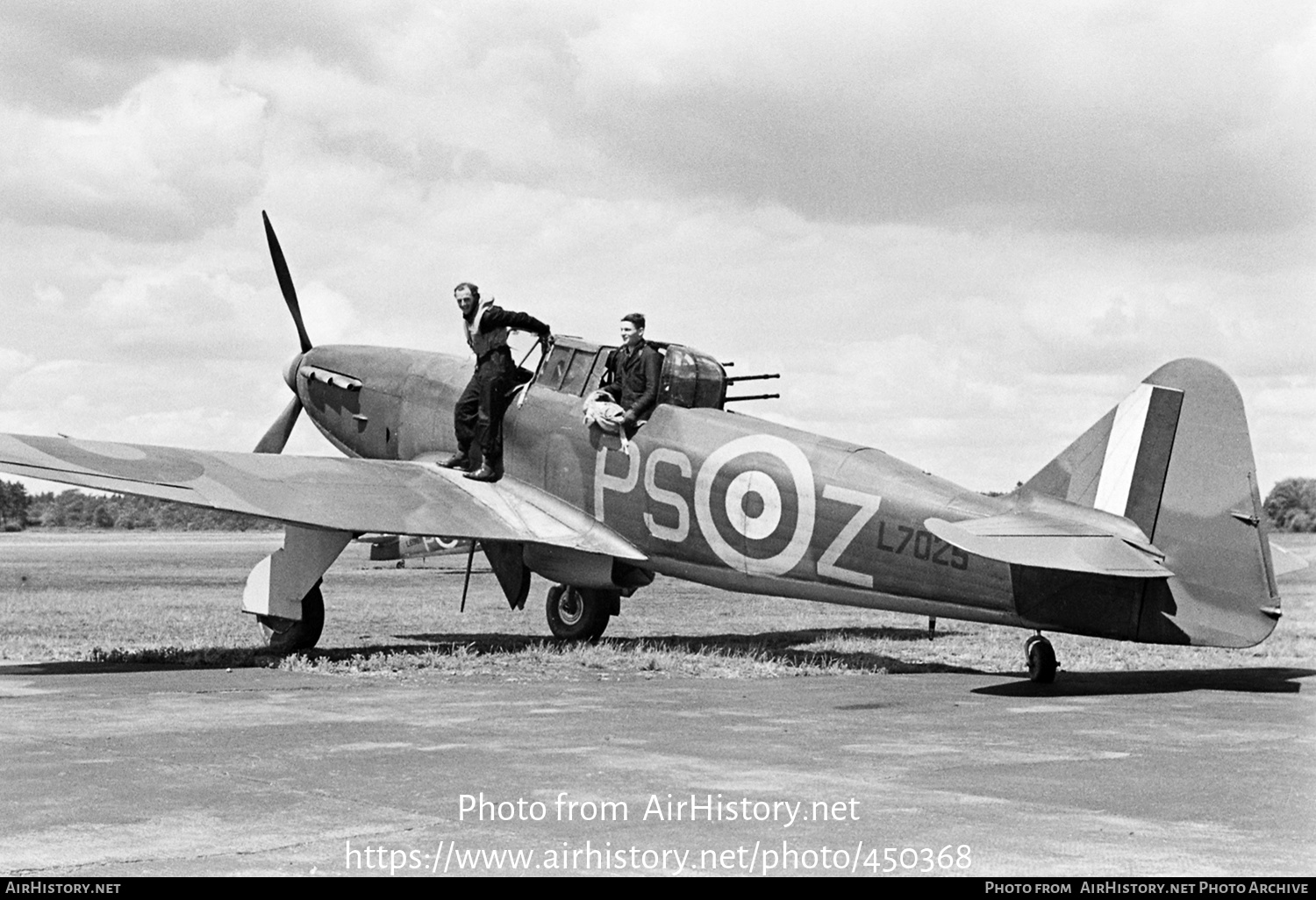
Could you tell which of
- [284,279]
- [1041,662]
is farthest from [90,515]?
[1041,662]

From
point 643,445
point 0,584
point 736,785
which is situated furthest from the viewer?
point 0,584

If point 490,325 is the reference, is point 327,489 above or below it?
below

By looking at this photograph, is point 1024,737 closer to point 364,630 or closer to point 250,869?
point 250,869

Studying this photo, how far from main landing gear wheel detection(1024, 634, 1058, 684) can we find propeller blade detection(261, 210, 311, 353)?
1133 cm

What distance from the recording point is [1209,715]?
10281mm

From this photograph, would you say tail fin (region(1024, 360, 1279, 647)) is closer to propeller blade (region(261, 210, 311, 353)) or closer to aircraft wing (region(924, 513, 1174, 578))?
aircraft wing (region(924, 513, 1174, 578))

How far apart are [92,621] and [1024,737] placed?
14.6 meters

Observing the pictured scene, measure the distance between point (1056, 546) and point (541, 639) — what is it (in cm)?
758

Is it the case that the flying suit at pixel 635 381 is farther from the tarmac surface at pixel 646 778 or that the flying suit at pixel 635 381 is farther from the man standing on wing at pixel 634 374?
the tarmac surface at pixel 646 778

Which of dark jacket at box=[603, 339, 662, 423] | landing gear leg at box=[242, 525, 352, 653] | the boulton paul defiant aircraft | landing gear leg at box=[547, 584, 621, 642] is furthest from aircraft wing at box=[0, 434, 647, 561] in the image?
landing gear leg at box=[547, 584, 621, 642]

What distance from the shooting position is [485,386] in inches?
625

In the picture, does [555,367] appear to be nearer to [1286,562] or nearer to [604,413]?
[604,413]

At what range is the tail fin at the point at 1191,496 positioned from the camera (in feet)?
35.8
